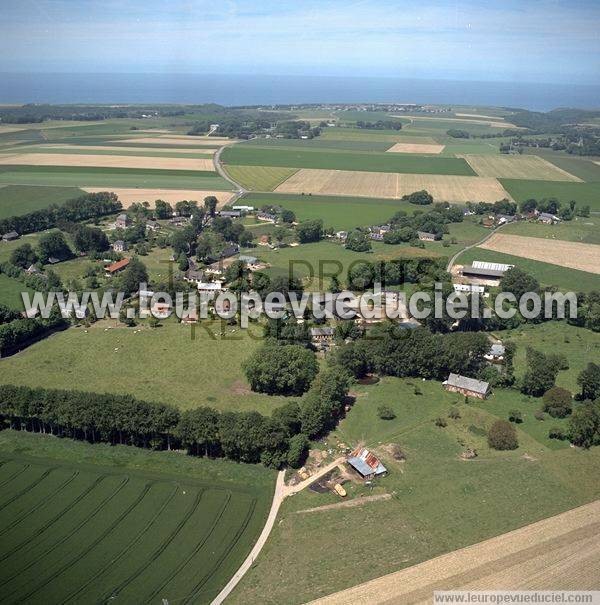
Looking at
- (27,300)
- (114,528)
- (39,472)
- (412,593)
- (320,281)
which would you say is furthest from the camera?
(320,281)

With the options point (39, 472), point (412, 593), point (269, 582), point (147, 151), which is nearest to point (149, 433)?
point (39, 472)

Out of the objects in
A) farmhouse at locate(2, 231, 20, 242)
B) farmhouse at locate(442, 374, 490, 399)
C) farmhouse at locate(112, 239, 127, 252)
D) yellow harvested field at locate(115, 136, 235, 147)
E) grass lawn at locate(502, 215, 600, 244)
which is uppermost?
yellow harvested field at locate(115, 136, 235, 147)

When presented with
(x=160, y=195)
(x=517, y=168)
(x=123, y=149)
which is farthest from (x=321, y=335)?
(x=123, y=149)

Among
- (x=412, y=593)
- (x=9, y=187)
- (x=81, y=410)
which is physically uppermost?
(x=9, y=187)

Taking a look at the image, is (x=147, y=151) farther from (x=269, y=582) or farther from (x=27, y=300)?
(x=269, y=582)

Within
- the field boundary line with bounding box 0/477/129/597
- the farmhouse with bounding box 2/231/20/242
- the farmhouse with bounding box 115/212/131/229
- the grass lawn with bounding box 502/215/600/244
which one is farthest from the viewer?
the farmhouse with bounding box 115/212/131/229

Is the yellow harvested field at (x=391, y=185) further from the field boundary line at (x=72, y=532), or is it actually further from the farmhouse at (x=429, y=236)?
the field boundary line at (x=72, y=532)

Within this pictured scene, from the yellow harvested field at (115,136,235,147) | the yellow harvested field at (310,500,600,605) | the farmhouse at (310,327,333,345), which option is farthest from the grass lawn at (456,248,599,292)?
the yellow harvested field at (115,136,235,147)

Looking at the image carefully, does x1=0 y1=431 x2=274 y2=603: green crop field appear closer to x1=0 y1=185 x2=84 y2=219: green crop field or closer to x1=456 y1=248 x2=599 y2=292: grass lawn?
x1=456 y1=248 x2=599 y2=292: grass lawn
